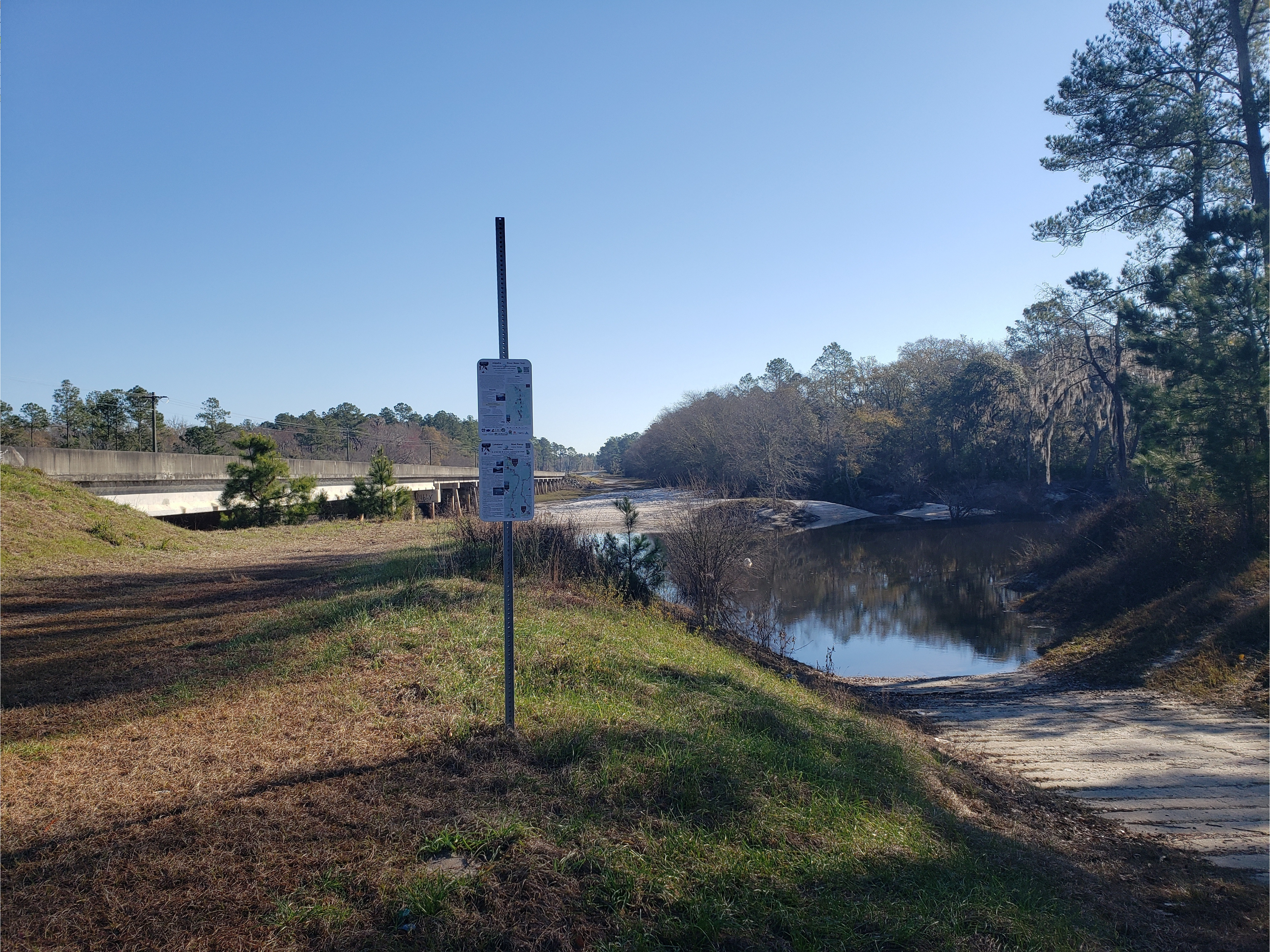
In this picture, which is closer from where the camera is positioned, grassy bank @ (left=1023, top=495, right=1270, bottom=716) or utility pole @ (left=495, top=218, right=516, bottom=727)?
utility pole @ (left=495, top=218, right=516, bottom=727)

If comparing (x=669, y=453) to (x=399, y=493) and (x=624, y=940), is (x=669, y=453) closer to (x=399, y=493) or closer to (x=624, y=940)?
(x=399, y=493)

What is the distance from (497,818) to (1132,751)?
362 inches

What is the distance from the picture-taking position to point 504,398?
5.03 m

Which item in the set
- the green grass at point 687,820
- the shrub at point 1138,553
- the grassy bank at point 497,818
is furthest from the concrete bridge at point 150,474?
the shrub at point 1138,553

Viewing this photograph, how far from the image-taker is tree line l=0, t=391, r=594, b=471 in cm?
3716

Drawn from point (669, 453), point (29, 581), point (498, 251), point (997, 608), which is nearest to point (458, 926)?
point (498, 251)

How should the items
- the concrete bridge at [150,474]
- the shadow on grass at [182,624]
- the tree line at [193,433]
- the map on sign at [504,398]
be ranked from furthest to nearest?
the tree line at [193,433] → the concrete bridge at [150,474] → the shadow on grass at [182,624] → the map on sign at [504,398]

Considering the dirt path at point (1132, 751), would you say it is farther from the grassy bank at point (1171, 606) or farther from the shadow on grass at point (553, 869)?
the shadow on grass at point (553, 869)

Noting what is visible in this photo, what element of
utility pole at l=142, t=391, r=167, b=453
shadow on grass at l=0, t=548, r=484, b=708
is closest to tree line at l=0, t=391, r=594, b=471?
utility pole at l=142, t=391, r=167, b=453

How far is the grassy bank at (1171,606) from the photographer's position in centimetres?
1262

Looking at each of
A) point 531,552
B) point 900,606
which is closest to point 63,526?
point 531,552

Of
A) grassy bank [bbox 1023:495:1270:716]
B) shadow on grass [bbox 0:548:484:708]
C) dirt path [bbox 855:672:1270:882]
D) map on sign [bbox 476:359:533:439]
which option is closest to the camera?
map on sign [bbox 476:359:533:439]

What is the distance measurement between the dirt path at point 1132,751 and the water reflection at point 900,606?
337 centimetres

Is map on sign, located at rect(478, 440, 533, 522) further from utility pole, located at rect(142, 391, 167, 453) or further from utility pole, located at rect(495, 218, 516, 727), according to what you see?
utility pole, located at rect(142, 391, 167, 453)
